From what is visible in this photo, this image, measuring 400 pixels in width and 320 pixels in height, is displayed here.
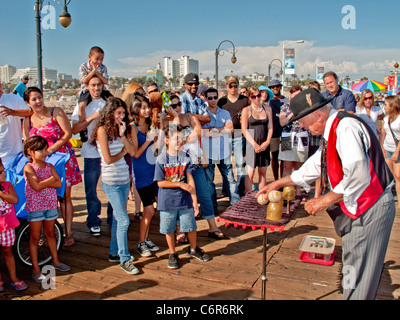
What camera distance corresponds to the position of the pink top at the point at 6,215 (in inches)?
133

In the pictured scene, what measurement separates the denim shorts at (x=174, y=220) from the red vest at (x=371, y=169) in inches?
78.4

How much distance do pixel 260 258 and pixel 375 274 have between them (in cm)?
188

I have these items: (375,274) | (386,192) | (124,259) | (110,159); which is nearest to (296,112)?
(386,192)

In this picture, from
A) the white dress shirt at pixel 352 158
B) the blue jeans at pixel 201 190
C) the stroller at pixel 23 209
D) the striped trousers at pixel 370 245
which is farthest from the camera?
the blue jeans at pixel 201 190

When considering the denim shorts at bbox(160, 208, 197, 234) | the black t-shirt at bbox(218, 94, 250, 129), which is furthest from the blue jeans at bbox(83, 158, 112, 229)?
Result: the black t-shirt at bbox(218, 94, 250, 129)

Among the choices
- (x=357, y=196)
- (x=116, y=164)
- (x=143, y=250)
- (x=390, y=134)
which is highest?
(x=390, y=134)

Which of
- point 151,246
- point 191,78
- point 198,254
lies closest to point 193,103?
point 191,78

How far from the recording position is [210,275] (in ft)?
12.5

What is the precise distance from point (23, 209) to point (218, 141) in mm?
3176

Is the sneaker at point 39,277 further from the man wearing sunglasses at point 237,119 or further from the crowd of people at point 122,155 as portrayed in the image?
the man wearing sunglasses at point 237,119

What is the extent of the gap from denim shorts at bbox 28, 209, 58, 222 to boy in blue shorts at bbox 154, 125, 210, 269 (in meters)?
1.15

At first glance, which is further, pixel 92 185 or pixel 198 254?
pixel 92 185

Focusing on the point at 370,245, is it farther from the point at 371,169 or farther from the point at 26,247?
the point at 26,247

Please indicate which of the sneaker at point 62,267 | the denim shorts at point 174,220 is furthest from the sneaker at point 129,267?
the sneaker at point 62,267
